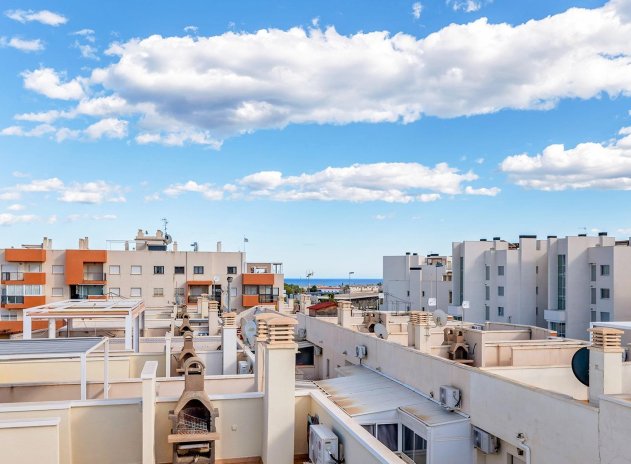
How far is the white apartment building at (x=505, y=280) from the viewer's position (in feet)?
161

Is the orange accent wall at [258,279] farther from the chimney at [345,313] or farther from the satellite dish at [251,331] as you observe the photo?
the satellite dish at [251,331]

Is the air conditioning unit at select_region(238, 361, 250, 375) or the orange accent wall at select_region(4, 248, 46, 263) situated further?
the orange accent wall at select_region(4, 248, 46, 263)

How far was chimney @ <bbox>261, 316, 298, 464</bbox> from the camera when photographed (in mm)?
8445

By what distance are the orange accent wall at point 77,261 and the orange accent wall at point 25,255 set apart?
2208 mm

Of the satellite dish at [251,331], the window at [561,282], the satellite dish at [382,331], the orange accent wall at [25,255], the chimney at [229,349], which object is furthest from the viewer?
the orange accent wall at [25,255]

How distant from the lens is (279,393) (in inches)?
335

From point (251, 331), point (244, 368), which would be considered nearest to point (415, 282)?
point (251, 331)

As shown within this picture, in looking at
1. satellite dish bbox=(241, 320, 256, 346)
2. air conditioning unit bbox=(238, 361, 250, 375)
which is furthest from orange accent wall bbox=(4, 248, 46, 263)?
air conditioning unit bbox=(238, 361, 250, 375)

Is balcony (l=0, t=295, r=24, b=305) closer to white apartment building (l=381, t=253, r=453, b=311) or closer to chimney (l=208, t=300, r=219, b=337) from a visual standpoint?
chimney (l=208, t=300, r=219, b=337)

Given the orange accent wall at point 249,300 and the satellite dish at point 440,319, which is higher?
the satellite dish at point 440,319

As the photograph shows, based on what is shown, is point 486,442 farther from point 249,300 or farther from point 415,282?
point 415,282

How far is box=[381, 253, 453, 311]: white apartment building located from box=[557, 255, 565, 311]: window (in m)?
16.7

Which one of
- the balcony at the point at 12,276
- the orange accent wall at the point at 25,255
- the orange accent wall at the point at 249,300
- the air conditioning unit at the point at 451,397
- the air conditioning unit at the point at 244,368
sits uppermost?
the orange accent wall at the point at 25,255

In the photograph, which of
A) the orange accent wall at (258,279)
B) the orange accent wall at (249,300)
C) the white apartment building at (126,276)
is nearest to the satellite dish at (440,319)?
the white apartment building at (126,276)
